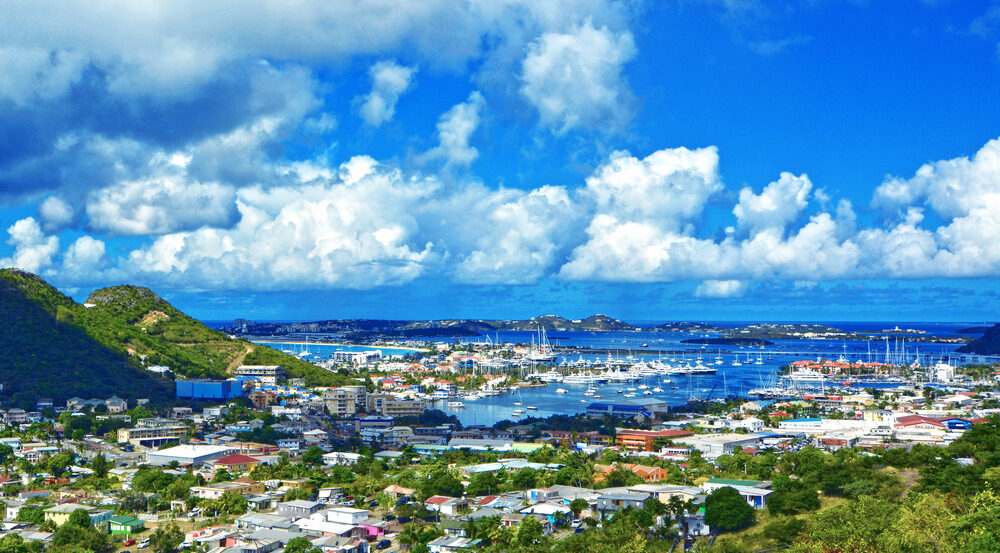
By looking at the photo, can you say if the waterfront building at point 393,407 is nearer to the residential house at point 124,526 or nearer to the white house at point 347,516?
the residential house at point 124,526

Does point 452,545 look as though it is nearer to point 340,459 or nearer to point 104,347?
point 340,459

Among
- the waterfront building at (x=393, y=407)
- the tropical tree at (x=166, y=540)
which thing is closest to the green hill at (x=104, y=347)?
the waterfront building at (x=393, y=407)

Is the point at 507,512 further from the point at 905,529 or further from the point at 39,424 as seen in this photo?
the point at 39,424

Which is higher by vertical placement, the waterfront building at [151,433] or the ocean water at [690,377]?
the waterfront building at [151,433]

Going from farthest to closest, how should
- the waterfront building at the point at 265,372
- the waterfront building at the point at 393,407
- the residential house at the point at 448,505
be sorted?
the waterfront building at the point at 265,372 → the waterfront building at the point at 393,407 → the residential house at the point at 448,505

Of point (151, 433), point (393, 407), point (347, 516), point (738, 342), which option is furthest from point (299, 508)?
point (738, 342)

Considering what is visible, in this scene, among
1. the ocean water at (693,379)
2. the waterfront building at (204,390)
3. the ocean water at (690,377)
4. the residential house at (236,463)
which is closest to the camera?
the residential house at (236,463)

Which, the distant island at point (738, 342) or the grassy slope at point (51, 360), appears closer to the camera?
the grassy slope at point (51, 360)
